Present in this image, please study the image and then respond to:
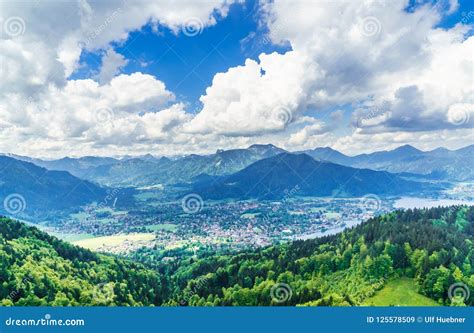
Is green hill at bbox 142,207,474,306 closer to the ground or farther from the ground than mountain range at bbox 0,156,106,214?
closer to the ground

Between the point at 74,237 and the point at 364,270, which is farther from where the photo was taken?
the point at 74,237

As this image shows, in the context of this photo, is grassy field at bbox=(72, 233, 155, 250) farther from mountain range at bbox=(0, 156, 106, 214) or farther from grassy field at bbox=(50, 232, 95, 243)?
mountain range at bbox=(0, 156, 106, 214)

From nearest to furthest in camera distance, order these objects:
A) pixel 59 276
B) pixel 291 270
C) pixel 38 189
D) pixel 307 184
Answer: pixel 59 276 < pixel 291 270 < pixel 38 189 < pixel 307 184

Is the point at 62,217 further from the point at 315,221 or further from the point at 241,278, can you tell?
the point at 241,278

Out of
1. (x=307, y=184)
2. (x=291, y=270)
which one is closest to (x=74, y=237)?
(x=291, y=270)

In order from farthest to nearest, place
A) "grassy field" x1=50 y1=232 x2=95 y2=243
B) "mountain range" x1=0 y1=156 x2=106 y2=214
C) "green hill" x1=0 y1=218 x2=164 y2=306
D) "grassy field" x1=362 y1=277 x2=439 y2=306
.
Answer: "mountain range" x1=0 y1=156 x2=106 y2=214 < "grassy field" x1=50 y1=232 x2=95 y2=243 < "green hill" x1=0 y1=218 x2=164 y2=306 < "grassy field" x1=362 y1=277 x2=439 y2=306

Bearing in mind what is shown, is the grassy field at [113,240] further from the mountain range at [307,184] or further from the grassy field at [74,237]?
the mountain range at [307,184]

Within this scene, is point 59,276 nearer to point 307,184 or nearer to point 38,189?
point 38,189

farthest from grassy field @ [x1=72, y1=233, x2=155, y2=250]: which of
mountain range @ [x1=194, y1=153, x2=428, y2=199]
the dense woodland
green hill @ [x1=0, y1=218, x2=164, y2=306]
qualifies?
mountain range @ [x1=194, y1=153, x2=428, y2=199]
